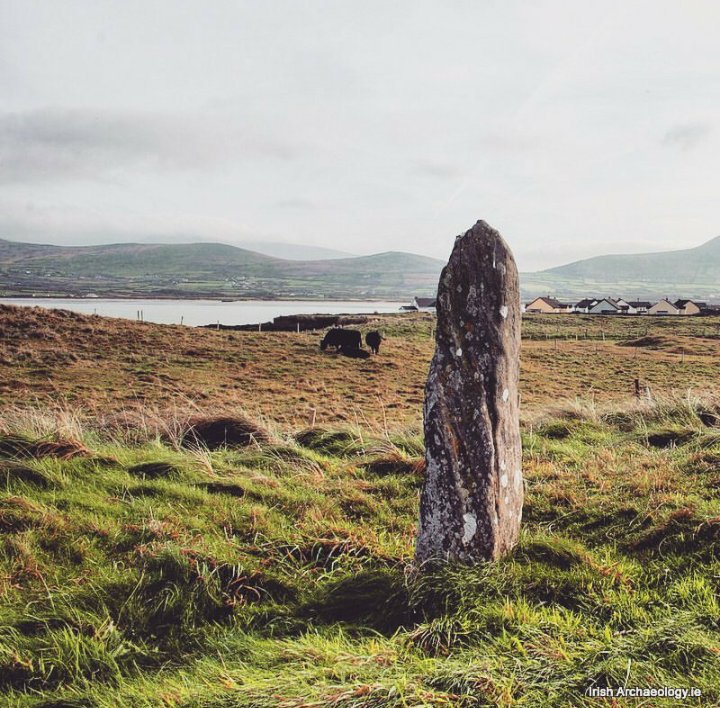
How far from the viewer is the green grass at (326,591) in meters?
3.17

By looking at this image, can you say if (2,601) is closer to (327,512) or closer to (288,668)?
(288,668)

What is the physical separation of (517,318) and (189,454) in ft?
17.1

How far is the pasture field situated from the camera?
3189 millimetres

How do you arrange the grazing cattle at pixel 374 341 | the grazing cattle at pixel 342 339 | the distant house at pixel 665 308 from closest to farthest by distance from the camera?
1. the grazing cattle at pixel 342 339
2. the grazing cattle at pixel 374 341
3. the distant house at pixel 665 308

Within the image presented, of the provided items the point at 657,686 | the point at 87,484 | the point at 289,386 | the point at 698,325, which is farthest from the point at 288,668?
the point at 698,325

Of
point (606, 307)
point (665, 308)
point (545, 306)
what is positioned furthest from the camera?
point (545, 306)

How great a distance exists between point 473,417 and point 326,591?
6.00 ft

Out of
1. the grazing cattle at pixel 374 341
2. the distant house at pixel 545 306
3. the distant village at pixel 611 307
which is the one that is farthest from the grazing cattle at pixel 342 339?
the distant house at pixel 545 306

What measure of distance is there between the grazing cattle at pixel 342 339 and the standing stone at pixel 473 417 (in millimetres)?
33857

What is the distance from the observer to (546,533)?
544 centimetres

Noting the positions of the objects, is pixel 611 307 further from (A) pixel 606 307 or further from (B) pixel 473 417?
(B) pixel 473 417

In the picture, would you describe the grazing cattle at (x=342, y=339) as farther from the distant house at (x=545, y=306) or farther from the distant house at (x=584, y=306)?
the distant house at (x=584, y=306)

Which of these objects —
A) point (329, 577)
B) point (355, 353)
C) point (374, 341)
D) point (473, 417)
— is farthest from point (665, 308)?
point (329, 577)

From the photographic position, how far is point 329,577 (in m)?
4.64
